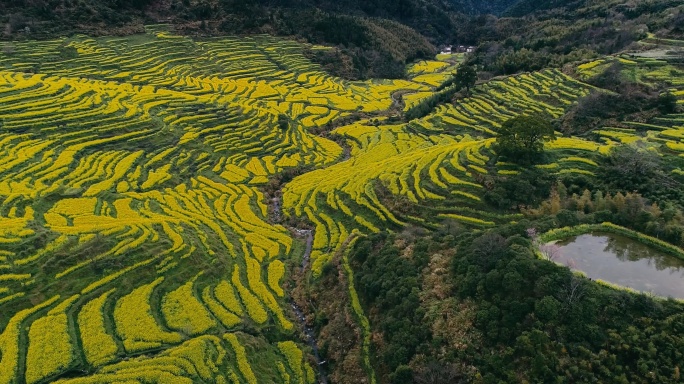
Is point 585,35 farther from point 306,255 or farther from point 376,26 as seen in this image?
point 306,255

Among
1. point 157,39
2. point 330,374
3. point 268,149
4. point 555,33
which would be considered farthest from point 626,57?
point 157,39

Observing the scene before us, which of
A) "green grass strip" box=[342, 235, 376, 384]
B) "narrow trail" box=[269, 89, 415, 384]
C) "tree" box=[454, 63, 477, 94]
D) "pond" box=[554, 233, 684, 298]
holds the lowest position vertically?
"narrow trail" box=[269, 89, 415, 384]

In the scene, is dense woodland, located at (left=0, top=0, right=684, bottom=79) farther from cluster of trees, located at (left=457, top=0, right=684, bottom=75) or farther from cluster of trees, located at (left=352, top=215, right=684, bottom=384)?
cluster of trees, located at (left=352, top=215, right=684, bottom=384)

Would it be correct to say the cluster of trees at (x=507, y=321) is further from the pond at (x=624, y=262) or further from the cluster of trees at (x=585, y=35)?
the cluster of trees at (x=585, y=35)

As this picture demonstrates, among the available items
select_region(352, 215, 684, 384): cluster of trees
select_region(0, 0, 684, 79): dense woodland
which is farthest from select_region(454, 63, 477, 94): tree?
select_region(352, 215, 684, 384): cluster of trees

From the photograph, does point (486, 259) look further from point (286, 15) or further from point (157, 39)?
point (286, 15)
